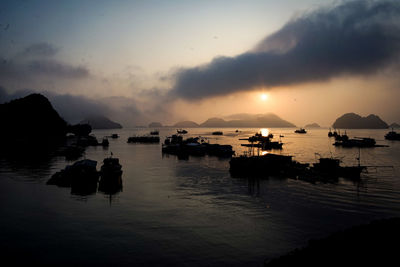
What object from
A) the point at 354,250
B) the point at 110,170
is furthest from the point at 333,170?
the point at 110,170

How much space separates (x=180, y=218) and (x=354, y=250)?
19.3 m

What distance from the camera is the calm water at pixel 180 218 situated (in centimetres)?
2288

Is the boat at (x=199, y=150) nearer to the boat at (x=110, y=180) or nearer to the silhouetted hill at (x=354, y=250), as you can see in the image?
the boat at (x=110, y=180)

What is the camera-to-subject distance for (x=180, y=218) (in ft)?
104

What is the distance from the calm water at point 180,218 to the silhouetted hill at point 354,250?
4548mm

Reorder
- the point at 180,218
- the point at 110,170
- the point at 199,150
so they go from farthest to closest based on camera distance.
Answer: the point at 199,150 → the point at 110,170 → the point at 180,218

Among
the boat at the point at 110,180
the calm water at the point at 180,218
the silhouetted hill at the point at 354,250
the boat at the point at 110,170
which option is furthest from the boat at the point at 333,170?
the boat at the point at 110,170

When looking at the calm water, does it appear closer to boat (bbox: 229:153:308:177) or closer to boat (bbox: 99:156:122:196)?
boat (bbox: 99:156:122:196)

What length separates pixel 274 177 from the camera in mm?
61125

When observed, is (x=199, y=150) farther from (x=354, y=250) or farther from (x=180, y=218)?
(x=354, y=250)

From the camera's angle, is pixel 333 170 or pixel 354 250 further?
pixel 333 170

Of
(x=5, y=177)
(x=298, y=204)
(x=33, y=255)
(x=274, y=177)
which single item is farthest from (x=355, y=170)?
(x=5, y=177)

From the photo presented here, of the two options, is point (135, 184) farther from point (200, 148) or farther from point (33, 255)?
point (200, 148)

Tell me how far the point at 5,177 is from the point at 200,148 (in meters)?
70.6
